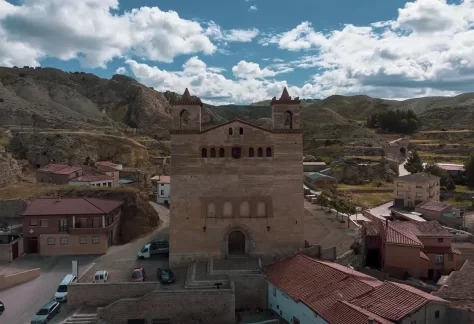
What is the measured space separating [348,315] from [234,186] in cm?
1231

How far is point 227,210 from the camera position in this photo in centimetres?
2816

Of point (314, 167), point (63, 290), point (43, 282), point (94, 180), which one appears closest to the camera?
point (63, 290)

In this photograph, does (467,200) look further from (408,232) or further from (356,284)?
(356,284)

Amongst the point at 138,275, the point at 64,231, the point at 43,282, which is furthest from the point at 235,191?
the point at 64,231

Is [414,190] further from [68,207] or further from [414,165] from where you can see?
[68,207]

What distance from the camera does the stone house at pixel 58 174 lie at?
4847 cm

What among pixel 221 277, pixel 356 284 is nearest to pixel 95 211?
pixel 221 277

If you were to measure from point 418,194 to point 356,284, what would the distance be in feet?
134

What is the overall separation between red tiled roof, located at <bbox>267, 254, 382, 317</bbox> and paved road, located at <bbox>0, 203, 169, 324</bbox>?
1240 cm

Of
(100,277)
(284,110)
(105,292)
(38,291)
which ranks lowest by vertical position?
(38,291)

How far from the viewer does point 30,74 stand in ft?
423

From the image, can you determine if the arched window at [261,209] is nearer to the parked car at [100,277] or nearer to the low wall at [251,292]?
the low wall at [251,292]

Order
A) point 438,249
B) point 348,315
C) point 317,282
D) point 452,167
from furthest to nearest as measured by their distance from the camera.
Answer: point 452,167, point 438,249, point 317,282, point 348,315

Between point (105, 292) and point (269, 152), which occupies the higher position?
point (269, 152)
